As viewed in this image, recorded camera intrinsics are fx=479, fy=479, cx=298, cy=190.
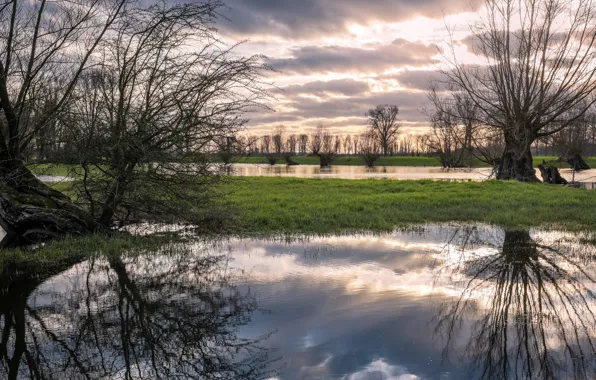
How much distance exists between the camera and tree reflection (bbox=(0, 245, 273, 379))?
4.49m

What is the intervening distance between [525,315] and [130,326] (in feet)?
15.2

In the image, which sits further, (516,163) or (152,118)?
(516,163)

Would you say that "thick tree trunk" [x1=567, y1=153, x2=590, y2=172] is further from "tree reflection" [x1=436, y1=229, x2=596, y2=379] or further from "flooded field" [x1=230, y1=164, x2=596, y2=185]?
"tree reflection" [x1=436, y1=229, x2=596, y2=379]

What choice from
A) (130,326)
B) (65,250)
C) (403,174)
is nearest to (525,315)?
(130,326)

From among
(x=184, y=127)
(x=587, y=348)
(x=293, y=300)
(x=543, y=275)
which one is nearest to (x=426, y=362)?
A: (x=587, y=348)

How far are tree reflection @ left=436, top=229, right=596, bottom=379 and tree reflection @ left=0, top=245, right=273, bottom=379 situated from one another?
2.22m

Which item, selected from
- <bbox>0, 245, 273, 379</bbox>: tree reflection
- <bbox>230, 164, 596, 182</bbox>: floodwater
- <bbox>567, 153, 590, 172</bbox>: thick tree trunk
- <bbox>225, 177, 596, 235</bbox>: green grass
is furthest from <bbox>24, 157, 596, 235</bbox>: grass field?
<bbox>567, 153, 590, 172</bbox>: thick tree trunk

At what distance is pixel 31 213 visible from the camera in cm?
1017

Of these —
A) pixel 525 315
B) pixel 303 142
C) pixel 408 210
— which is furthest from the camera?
pixel 303 142

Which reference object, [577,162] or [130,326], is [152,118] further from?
[577,162]

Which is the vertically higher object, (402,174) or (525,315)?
(402,174)

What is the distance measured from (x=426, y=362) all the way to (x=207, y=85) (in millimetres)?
7824

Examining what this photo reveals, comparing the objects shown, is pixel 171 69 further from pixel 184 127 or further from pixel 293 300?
pixel 293 300

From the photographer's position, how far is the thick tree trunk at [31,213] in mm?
10133
